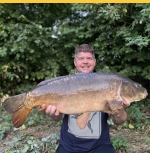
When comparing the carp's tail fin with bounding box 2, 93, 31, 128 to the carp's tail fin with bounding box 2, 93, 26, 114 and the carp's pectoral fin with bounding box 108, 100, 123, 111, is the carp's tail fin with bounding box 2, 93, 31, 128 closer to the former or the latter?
the carp's tail fin with bounding box 2, 93, 26, 114

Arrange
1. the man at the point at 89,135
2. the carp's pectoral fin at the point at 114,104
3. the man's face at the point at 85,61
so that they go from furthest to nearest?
1. the man's face at the point at 85,61
2. the man at the point at 89,135
3. the carp's pectoral fin at the point at 114,104

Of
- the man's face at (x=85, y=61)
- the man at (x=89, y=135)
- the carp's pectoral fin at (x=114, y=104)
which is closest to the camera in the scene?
the carp's pectoral fin at (x=114, y=104)

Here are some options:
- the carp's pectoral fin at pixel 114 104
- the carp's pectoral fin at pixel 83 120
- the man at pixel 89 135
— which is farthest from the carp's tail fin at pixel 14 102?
the carp's pectoral fin at pixel 114 104

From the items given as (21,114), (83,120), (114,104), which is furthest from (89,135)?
(21,114)

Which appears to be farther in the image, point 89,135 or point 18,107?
point 89,135

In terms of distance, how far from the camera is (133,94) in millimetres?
2105

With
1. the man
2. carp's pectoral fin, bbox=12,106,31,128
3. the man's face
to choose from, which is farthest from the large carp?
the man's face

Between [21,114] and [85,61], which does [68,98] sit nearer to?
[21,114]

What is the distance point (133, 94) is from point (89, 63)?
570 millimetres

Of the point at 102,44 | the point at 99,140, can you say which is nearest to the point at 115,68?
the point at 102,44

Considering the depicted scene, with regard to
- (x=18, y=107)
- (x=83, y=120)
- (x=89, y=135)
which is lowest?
(x=89, y=135)

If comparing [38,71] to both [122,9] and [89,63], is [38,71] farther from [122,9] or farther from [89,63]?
[89,63]

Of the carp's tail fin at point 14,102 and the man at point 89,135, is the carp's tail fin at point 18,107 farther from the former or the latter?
the man at point 89,135

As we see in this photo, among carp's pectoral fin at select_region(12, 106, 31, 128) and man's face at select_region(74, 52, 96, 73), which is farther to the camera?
man's face at select_region(74, 52, 96, 73)
